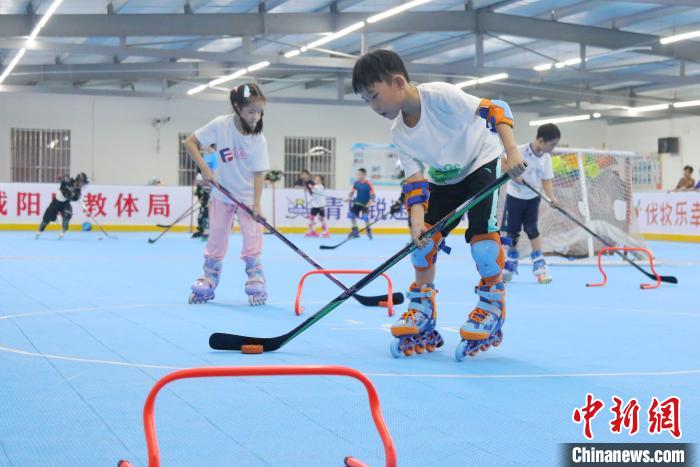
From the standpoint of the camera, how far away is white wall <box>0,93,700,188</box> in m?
27.2

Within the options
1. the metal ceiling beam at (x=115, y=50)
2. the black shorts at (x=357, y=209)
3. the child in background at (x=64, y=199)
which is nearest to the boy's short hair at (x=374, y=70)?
the child in background at (x=64, y=199)

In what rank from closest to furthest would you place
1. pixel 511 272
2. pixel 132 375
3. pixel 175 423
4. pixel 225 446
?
1. pixel 225 446
2. pixel 175 423
3. pixel 132 375
4. pixel 511 272

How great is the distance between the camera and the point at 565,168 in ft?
41.1

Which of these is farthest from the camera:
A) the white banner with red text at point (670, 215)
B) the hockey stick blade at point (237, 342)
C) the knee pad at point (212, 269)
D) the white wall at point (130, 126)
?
the white wall at point (130, 126)

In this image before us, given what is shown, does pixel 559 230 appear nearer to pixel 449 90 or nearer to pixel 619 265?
pixel 619 265

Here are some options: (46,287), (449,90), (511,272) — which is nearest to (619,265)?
(511,272)

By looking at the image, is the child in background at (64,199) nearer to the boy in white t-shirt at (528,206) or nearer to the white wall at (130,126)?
the boy in white t-shirt at (528,206)

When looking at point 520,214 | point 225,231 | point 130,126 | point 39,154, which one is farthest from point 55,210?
point 130,126

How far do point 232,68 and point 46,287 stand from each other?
52.1ft

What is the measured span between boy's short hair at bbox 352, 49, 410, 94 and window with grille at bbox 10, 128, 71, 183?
24.3 metres

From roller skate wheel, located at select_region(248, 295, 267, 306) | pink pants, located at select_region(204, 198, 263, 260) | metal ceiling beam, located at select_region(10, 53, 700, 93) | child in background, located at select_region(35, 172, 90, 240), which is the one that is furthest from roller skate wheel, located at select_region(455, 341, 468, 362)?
metal ceiling beam, located at select_region(10, 53, 700, 93)

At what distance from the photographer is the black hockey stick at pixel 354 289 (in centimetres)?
408

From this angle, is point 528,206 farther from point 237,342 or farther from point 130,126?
point 130,126

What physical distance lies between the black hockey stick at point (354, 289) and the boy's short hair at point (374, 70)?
64cm
